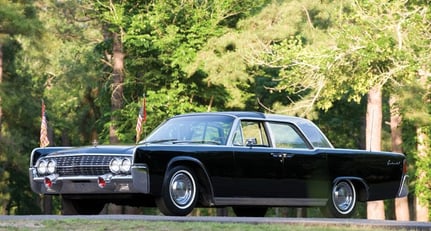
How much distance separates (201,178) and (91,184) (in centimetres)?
149

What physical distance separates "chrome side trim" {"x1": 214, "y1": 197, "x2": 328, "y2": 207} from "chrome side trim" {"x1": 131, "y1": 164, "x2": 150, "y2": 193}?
1.21 meters

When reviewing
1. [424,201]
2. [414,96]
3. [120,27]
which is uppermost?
[120,27]

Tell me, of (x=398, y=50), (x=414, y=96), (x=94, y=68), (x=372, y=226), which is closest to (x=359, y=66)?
(x=398, y=50)

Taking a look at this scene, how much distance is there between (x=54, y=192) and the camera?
15297 mm

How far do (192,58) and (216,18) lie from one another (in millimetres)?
2037

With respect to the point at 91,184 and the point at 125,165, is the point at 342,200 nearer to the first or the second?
the point at 125,165

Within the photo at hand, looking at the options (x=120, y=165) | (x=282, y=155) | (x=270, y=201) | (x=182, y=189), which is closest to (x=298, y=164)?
(x=282, y=155)

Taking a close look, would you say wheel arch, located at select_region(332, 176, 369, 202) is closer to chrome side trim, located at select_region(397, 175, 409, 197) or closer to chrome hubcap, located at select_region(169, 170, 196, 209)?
chrome side trim, located at select_region(397, 175, 409, 197)

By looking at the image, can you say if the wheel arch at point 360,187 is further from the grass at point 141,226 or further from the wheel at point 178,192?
the grass at point 141,226

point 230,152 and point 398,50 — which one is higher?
point 398,50

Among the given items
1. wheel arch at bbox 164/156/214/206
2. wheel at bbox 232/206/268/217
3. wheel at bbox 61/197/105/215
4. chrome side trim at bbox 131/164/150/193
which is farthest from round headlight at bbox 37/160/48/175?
wheel at bbox 232/206/268/217

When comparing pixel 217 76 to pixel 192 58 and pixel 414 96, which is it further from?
pixel 414 96

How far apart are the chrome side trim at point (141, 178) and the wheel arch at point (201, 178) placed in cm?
55

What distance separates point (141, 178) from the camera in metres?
14.6
